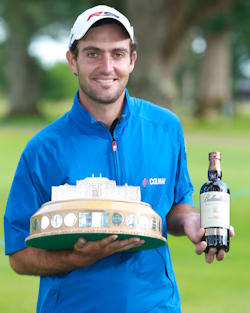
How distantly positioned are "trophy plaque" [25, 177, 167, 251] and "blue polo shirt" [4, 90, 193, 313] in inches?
10.8

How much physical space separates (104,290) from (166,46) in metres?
29.5

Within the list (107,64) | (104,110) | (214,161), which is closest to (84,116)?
(104,110)

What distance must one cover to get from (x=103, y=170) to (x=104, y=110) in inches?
12.5

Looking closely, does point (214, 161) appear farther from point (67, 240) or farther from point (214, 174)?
point (67, 240)

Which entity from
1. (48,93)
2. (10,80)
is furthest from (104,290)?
(48,93)

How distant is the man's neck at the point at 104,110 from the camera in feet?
11.7

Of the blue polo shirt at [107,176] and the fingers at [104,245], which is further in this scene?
the blue polo shirt at [107,176]

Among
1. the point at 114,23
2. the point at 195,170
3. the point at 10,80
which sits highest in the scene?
the point at 10,80

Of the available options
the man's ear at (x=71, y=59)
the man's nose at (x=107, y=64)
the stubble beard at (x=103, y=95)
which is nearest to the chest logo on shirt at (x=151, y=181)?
the stubble beard at (x=103, y=95)

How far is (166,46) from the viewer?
106ft

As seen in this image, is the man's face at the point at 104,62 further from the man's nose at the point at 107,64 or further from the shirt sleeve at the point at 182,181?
the shirt sleeve at the point at 182,181

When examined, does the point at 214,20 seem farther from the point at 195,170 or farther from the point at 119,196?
the point at 119,196

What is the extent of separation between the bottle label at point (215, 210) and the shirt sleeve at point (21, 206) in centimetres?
76

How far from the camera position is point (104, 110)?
3.56 metres
